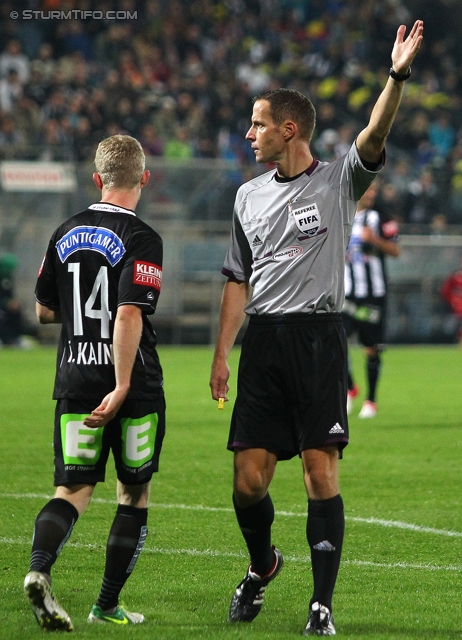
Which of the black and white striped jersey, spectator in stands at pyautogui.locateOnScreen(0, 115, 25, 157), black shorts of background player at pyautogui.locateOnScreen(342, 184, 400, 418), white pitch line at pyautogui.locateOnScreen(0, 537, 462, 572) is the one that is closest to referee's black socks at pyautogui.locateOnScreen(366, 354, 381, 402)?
black shorts of background player at pyautogui.locateOnScreen(342, 184, 400, 418)

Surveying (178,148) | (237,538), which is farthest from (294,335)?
(178,148)

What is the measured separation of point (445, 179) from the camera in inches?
885

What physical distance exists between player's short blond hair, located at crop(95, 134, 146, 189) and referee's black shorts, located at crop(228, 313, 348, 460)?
0.75 m

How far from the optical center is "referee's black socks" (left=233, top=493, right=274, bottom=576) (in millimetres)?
4355

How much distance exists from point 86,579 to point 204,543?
95cm

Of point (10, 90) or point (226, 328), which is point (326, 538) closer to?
point (226, 328)

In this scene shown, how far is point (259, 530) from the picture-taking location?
4398 millimetres

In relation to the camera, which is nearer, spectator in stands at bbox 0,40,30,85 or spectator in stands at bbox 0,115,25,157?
spectator in stands at bbox 0,115,25,157

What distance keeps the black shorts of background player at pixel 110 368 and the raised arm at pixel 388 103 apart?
0.84m

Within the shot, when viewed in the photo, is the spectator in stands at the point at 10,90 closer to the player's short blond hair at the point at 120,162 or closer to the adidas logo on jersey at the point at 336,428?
the player's short blond hair at the point at 120,162

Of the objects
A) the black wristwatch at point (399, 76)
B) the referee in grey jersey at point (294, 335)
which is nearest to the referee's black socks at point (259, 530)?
the referee in grey jersey at point (294, 335)

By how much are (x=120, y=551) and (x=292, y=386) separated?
89 cm

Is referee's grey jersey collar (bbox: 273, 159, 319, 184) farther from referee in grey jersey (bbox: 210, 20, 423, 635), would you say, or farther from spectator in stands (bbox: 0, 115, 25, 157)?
spectator in stands (bbox: 0, 115, 25, 157)

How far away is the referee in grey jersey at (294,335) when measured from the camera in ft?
13.6
